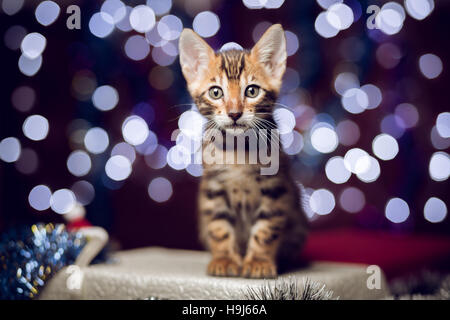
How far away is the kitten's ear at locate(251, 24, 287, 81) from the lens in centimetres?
65

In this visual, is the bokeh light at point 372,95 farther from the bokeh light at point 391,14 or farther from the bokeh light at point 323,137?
the bokeh light at point 391,14

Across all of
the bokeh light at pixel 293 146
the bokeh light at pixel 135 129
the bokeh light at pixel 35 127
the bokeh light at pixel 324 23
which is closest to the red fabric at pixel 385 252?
the bokeh light at pixel 293 146

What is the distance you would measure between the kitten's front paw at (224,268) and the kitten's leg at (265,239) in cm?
1

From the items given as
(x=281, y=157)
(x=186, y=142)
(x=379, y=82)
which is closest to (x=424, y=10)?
(x=379, y=82)

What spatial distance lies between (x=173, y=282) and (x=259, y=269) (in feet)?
0.49

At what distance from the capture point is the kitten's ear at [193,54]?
2.13 ft

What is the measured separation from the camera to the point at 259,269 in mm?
705

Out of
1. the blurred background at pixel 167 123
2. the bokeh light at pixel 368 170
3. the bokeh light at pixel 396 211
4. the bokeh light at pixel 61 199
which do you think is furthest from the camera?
the bokeh light at pixel 396 211

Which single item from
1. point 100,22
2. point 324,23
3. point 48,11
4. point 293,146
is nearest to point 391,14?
point 324,23

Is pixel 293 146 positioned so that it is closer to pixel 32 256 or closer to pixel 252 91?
pixel 252 91

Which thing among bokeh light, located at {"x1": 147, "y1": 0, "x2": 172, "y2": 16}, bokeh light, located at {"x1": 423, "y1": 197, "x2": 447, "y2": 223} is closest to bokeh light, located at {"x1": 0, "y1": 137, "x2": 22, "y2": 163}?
bokeh light, located at {"x1": 147, "y1": 0, "x2": 172, "y2": 16}

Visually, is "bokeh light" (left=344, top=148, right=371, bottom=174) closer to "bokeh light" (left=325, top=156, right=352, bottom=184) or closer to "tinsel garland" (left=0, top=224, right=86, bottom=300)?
"bokeh light" (left=325, top=156, right=352, bottom=184)

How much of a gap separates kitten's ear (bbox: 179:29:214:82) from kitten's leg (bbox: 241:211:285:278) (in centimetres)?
27
